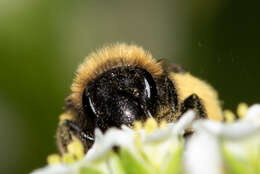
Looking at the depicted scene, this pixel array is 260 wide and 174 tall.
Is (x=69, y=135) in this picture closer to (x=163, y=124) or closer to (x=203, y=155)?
(x=163, y=124)

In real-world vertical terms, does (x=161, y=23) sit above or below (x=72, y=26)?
above

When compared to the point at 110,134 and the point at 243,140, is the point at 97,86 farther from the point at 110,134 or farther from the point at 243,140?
the point at 243,140

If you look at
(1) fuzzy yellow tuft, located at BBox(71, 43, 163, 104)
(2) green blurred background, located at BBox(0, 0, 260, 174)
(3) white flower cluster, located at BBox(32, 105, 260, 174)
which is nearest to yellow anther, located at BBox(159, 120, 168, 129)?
(3) white flower cluster, located at BBox(32, 105, 260, 174)

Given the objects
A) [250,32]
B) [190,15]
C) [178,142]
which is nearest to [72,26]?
[190,15]

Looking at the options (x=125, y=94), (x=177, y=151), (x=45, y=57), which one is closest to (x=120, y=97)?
(x=125, y=94)

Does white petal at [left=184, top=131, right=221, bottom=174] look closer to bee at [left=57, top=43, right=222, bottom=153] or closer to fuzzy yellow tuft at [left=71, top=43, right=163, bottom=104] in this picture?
bee at [left=57, top=43, right=222, bottom=153]

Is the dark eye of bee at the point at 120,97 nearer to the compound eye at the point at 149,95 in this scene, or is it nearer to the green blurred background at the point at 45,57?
the compound eye at the point at 149,95

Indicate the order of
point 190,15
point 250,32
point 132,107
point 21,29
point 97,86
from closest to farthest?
point 132,107 → point 97,86 → point 250,32 → point 21,29 → point 190,15

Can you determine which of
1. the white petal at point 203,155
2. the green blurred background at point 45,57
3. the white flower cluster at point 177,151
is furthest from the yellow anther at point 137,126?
the green blurred background at point 45,57
